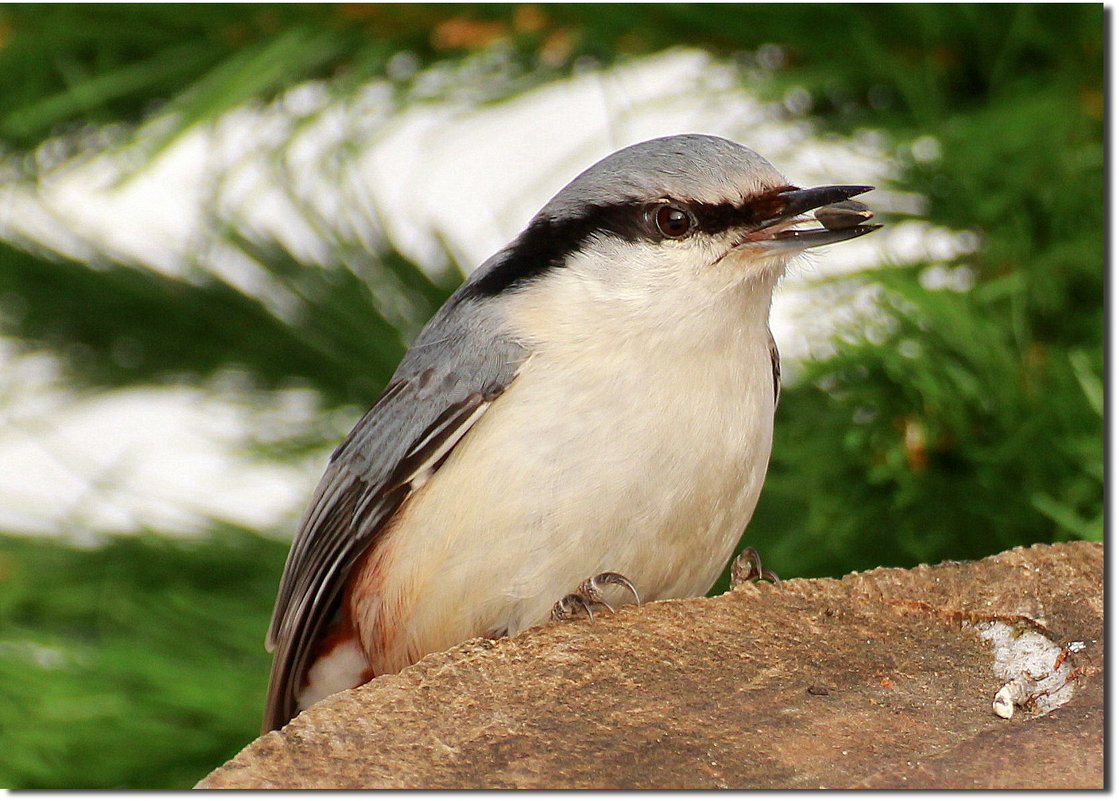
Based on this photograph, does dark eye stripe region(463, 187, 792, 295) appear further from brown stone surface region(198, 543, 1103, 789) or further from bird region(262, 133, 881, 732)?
brown stone surface region(198, 543, 1103, 789)

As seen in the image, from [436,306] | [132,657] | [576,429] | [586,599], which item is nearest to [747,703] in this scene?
[586,599]

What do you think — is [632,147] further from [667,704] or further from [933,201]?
[667,704]

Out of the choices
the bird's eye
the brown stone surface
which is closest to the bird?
the bird's eye

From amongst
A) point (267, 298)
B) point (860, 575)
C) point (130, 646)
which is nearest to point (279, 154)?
point (267, 298)

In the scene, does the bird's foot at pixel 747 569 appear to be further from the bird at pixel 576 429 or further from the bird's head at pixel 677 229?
the bird's head at pixel 677 229

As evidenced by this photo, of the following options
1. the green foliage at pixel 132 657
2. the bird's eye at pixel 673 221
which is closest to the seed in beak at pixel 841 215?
the bird's eye at pixel 673 221

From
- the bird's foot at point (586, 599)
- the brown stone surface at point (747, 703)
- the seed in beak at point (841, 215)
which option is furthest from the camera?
the seed in beak at point (841, 215)
